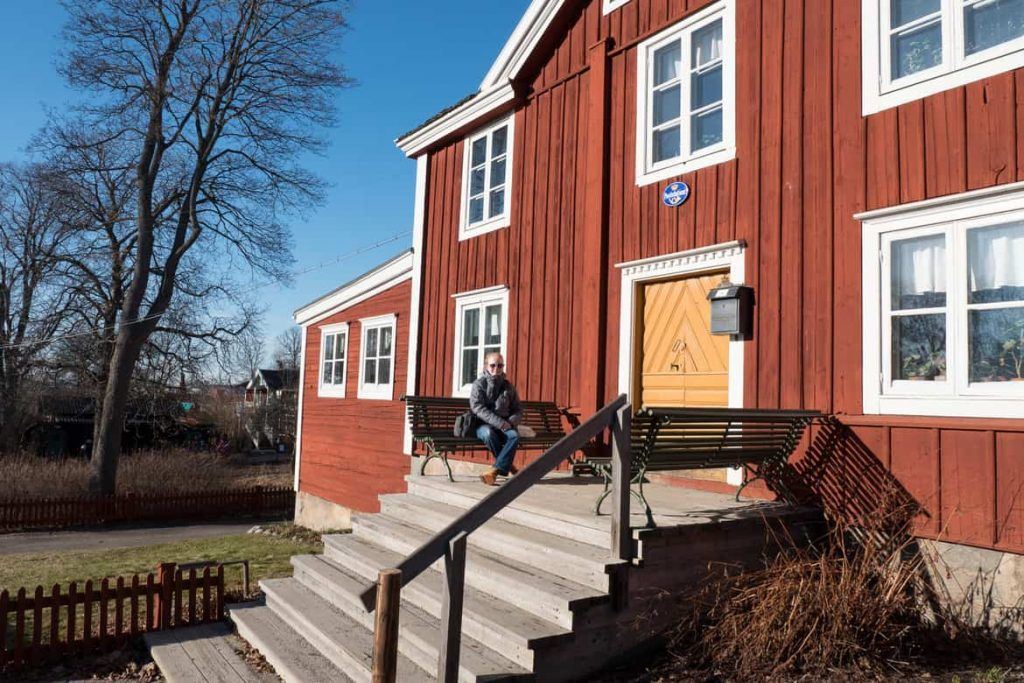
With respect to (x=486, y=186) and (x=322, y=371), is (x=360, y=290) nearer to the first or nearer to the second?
(x=322, y=371)

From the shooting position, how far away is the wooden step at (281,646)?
15.4 ft

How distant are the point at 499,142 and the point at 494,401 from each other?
4715 mm

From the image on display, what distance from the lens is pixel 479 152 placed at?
10828mm

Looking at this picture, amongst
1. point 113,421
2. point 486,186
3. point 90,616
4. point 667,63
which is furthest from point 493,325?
point 113,421

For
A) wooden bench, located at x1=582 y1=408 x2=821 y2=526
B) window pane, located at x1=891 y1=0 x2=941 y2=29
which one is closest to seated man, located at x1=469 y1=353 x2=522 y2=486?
wooden bench, located at x1=582 y1=408 x2=821 y2=526

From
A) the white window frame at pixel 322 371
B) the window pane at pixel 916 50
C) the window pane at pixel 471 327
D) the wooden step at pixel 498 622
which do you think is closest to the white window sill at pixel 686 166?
the window pane at pixel 916 50

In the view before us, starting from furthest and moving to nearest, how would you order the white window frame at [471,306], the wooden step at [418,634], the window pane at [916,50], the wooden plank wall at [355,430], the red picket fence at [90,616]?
the wooden plank wall at [355,430], the white window frame at [471,306], the red picket fence at [90,616], the window pane at [916,50], the wooden step at [418,634]

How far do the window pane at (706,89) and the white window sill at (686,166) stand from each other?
0.62m

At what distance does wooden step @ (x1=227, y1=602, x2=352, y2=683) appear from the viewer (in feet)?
15.4

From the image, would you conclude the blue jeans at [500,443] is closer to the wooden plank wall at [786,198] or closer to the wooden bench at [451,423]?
the wooden bench at [451,423]

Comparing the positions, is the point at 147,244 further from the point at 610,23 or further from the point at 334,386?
the point at 610,23

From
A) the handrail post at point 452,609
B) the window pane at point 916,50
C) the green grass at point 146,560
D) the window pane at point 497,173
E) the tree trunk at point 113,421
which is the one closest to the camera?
the handrail post at point 452,609

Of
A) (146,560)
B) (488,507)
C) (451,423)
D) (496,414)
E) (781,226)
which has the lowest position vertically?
(146,560)

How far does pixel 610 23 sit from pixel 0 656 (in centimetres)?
892
